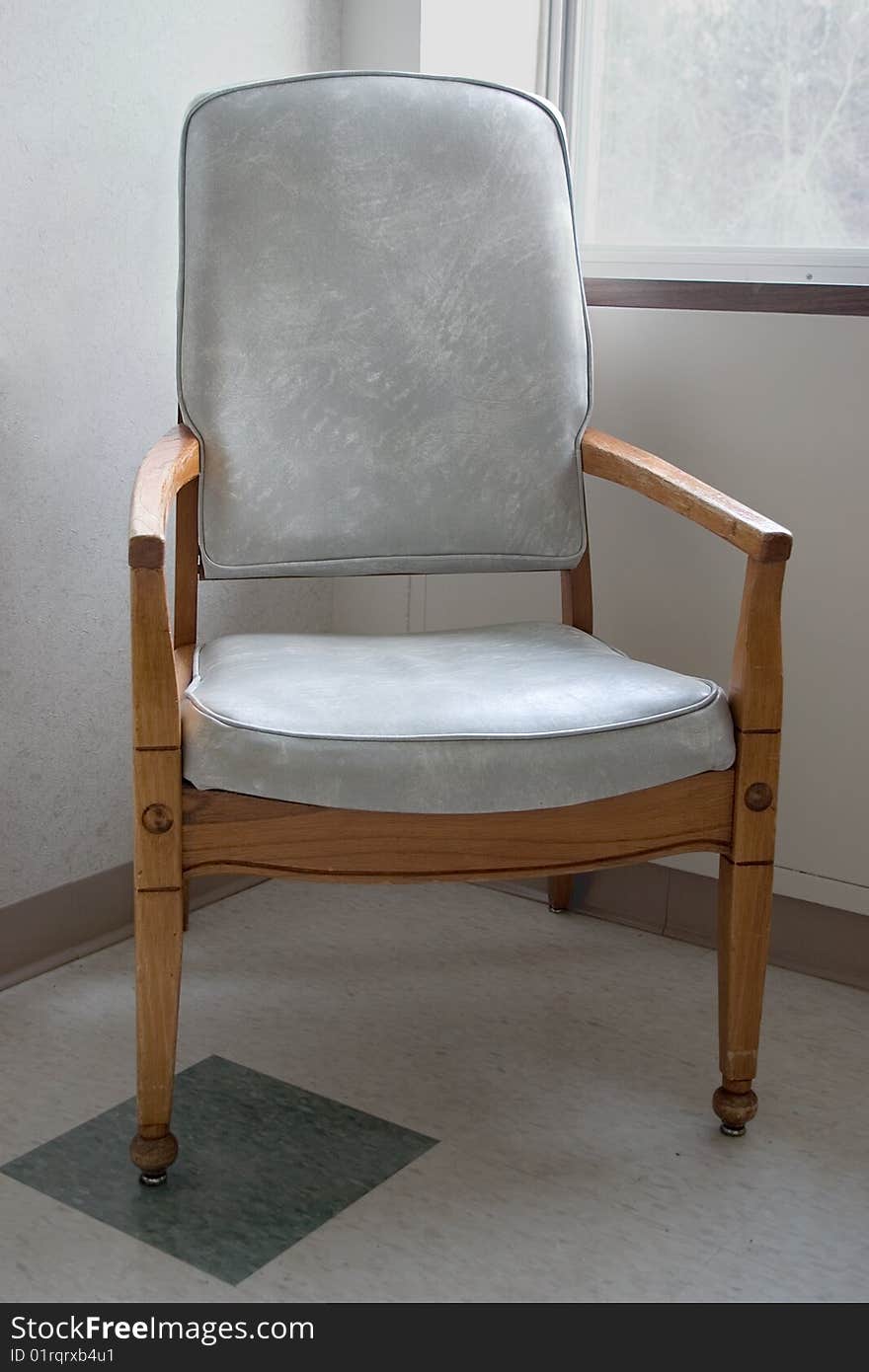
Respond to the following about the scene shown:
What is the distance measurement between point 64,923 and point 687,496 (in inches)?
34.1

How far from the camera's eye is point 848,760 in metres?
1.66

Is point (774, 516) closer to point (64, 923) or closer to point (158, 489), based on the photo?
point (158, 489)

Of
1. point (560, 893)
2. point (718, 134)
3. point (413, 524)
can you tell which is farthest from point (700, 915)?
point (718, 134)

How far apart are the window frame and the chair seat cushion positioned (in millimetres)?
558

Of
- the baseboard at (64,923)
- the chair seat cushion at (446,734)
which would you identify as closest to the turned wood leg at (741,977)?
the chair seat cushion at (446,734)

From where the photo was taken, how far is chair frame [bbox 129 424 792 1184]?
46.3 inches

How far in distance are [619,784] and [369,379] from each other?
1.88ft

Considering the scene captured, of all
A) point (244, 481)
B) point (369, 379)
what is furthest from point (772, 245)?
point (244, 481)

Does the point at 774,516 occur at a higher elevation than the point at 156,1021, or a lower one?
higher

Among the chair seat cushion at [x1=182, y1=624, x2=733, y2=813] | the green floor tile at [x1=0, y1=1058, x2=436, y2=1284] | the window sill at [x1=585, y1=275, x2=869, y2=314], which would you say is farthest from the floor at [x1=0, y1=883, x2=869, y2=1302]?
the window sill at [x1=585, y1=275, x2=869, y2=314]

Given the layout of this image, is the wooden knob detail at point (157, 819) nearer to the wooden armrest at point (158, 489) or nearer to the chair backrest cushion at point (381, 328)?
the wooden armrest at point (158, 489)

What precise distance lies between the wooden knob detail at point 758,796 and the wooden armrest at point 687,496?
0.65 feet

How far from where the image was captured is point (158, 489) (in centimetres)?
128

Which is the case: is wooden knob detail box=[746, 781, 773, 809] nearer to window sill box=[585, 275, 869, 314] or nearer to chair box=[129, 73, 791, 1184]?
chair box=[129, 73, 791, 1184]
